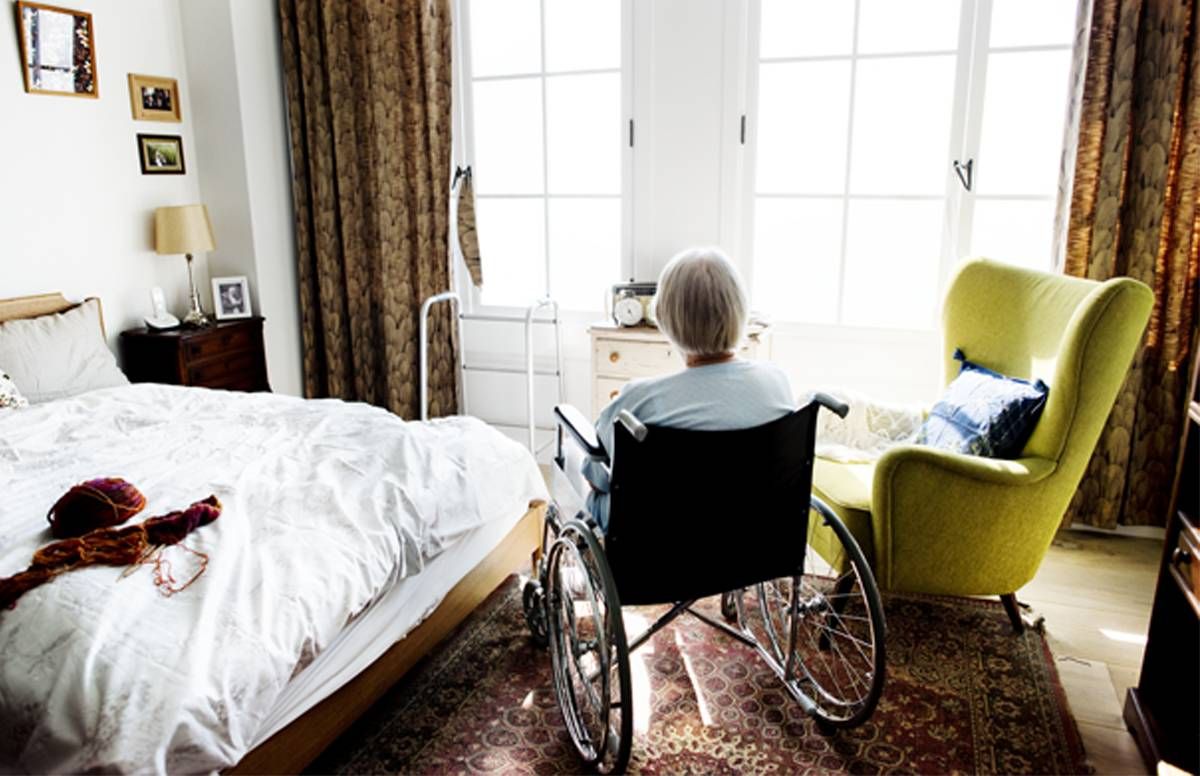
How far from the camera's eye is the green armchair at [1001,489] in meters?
2.14

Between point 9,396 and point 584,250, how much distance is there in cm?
234

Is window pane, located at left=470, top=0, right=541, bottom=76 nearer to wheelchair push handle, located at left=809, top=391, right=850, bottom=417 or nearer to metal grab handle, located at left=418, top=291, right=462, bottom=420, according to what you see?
metal grab handle, located at left=418, top=291, right=462, bottom=420

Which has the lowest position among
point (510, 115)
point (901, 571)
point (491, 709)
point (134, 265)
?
point (491, 709)

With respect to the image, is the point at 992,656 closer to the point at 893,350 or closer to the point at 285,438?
the point at 893,350

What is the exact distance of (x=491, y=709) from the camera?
2.17 m

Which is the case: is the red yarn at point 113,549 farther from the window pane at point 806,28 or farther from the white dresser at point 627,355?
the window pane at point 806,28

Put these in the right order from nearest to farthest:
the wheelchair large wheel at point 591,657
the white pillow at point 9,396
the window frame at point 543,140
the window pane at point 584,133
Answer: the wheelchair large wheel at point 591,657, the white pillow at point 9,396, the window frame at point 543,140, the window pane at point 584,133

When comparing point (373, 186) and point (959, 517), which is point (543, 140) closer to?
point (373, 186)

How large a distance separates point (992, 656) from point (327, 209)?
11.1 feet

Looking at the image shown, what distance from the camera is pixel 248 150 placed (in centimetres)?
388

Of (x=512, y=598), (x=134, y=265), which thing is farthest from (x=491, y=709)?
(x=134, y=265)

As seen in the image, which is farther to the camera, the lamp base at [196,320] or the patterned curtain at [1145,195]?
the lamp base at [196,320]

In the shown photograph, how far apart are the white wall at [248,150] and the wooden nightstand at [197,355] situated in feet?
0.74

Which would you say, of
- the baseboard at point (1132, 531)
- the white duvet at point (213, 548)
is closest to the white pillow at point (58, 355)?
the white duvet at point (213, 548)
